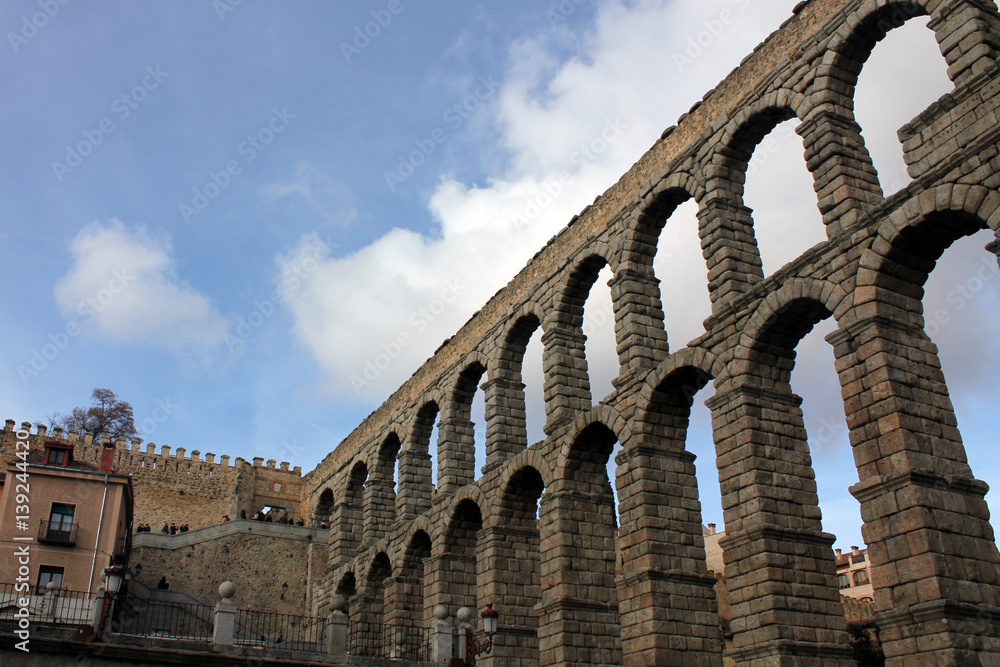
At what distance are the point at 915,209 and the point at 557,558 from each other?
10.1 meters

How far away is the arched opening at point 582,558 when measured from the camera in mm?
18219

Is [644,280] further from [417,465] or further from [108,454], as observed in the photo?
[108,454]

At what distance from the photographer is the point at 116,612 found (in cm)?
2142

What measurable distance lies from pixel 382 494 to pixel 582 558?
44.5ft

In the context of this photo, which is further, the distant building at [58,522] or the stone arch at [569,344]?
the distant building at [58,522]

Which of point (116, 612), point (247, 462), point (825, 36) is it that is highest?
point (247, 462)

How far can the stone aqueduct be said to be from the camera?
1204 cm

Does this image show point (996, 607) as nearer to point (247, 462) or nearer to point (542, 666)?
point (542, 666)

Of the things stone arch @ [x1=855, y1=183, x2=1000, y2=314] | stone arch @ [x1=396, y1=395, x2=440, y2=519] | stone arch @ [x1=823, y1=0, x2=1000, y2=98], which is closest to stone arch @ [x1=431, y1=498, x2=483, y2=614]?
stone arch @ [x1=396, y1=395, x2=440, y2=519]

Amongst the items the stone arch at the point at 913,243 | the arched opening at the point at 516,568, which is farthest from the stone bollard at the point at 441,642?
the stone arch at the point at 913,243

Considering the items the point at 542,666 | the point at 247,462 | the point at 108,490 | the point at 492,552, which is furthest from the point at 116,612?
the point at 247,462

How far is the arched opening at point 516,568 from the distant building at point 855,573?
36616 mm

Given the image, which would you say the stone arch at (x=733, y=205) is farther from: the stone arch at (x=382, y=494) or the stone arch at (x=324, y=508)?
the stone arch at (x=324, y=508)

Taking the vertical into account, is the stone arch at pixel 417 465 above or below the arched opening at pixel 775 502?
above
